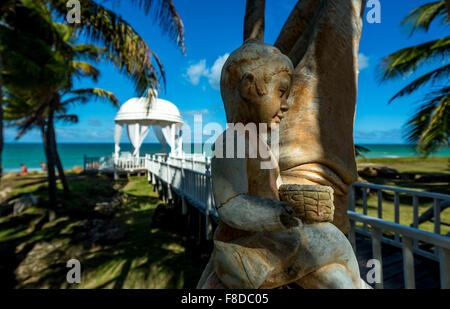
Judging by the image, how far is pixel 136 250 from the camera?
588 centimetres

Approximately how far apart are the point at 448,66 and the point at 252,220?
971cm

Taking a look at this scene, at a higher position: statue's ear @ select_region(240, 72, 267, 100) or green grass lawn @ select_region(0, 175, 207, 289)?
statue's ear @ select_region(240, 72, 267, 100)

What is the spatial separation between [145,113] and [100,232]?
864 centimetres

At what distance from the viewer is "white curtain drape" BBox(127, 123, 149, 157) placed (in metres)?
15.2

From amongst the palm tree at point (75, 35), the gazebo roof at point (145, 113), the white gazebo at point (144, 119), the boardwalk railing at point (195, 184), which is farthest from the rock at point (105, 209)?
the gazebo roof at point (145, 113)

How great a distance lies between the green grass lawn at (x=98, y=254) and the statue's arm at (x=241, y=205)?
13.1 feet

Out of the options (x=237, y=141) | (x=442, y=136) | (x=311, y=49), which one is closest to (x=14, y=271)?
(x=237, y=141)

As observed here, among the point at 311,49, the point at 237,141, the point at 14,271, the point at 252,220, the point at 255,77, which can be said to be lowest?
the point at 14,271

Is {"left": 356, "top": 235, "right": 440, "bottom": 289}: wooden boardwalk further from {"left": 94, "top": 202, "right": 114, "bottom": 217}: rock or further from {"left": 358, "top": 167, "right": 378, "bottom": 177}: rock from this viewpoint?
{"left": 358, "top": 167, "right": 378, "bottom": 177}: rock

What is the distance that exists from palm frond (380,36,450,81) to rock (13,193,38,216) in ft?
43.8

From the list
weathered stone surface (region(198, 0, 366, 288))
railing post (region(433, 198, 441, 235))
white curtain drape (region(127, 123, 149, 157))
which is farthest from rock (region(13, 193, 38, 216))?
railing post (region(433, 198, 441, 235))

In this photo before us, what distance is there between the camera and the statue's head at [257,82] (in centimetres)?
114

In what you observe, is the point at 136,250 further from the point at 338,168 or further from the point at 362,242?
the point at 338,168

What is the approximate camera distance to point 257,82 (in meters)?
1.14
